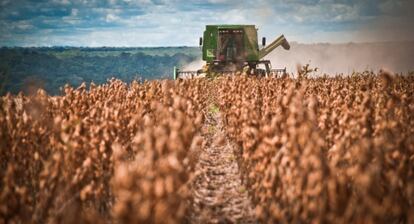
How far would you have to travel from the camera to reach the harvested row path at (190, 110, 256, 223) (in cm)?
453

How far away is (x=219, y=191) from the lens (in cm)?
557

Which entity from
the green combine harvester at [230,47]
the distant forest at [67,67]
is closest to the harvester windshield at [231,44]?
the green combine harvester at [230,47]

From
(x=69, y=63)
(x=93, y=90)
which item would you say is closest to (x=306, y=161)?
(x=93, y=90)

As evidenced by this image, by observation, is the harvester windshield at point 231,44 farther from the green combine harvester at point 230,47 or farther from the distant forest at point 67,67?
the distant forest at point 67,67

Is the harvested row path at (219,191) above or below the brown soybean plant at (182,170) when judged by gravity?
below

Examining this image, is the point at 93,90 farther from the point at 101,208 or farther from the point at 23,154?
the point at 101,208

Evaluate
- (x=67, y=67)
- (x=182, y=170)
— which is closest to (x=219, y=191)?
(x=182, y=170)

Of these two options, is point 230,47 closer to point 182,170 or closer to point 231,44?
point 231,44

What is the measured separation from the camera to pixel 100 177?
175 inches

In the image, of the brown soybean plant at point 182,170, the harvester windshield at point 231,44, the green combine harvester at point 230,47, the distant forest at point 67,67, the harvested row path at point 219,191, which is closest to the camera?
the brown soybean plant at point 182,170

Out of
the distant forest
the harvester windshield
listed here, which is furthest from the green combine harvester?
the distant forest

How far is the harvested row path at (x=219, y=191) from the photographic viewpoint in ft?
14.9

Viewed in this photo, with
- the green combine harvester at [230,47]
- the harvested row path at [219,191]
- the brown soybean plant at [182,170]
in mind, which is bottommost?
the harvested row path at [219,191]

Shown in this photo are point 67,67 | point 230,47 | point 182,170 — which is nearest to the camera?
point 182,170
